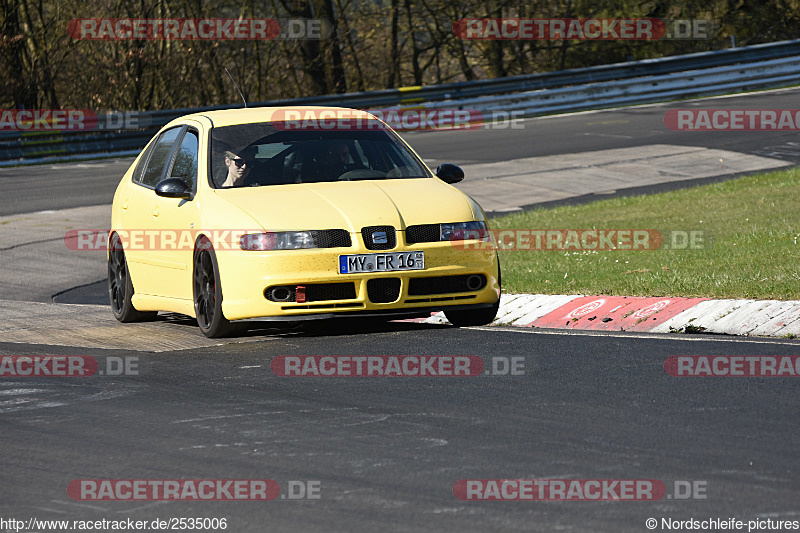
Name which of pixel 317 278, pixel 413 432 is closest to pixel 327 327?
pixel 317 278

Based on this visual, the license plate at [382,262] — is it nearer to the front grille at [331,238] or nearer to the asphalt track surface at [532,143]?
the front grille at [331,238]

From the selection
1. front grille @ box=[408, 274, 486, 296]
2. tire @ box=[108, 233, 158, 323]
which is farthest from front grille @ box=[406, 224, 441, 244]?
tire @ box=[108, 233, 158, 323]

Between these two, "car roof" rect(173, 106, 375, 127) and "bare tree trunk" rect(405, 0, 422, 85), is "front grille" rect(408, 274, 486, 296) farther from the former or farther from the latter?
"bare tree trunk" rect(405, 0, 422, 85)

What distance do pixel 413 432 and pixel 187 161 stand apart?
4.65 meters

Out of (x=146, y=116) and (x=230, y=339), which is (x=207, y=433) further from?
(x=146, y=116)

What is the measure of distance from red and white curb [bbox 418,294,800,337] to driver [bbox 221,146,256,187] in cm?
185

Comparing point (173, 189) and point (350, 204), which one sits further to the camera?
point (173, 189)

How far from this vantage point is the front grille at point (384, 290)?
28.9 feet

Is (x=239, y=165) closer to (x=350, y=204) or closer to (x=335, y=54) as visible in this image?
(x=350, y=204)

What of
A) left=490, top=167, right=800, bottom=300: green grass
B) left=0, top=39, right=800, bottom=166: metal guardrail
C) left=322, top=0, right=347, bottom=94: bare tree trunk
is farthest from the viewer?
left=322, top=0, right=347, bottom=94: bare tree trunk

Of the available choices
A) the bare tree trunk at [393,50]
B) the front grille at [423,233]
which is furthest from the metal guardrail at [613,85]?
the front grille at [423,233]

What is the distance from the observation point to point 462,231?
9.05 m

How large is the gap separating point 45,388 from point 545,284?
4.99 metres

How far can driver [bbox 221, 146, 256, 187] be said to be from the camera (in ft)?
31.4
